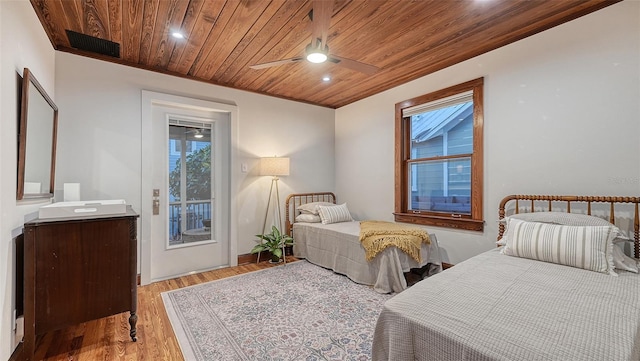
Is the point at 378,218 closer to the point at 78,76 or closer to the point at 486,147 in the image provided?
the point at 486,147

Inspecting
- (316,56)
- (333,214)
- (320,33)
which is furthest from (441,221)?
(320,33)

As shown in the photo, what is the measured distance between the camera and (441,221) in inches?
129

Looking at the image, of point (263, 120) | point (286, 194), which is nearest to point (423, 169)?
point (286, 194)

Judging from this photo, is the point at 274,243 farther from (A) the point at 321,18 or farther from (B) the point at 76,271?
(A) the point at 321,18

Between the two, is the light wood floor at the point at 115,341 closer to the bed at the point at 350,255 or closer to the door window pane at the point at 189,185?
the door window pane at the point at 189,185

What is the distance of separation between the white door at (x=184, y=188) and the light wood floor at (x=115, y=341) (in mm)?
887

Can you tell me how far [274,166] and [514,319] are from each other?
2.98 metres

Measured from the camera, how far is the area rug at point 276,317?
180 cm

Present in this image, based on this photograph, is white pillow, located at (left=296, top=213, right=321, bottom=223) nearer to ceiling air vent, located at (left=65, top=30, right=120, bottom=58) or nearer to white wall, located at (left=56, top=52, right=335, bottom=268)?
white wall, located at (left=56, top=52, right=335, bottom=268)

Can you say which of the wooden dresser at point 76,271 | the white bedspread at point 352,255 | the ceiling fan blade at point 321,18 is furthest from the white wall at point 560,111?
the wooden dresser at point 76,271

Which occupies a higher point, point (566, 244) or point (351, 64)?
point (351, 64)

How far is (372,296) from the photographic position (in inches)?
103

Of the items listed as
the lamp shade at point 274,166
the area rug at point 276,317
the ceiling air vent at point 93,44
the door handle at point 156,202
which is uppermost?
the ceiling air vent at point 93,44

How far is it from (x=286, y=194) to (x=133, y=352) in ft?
8.59
